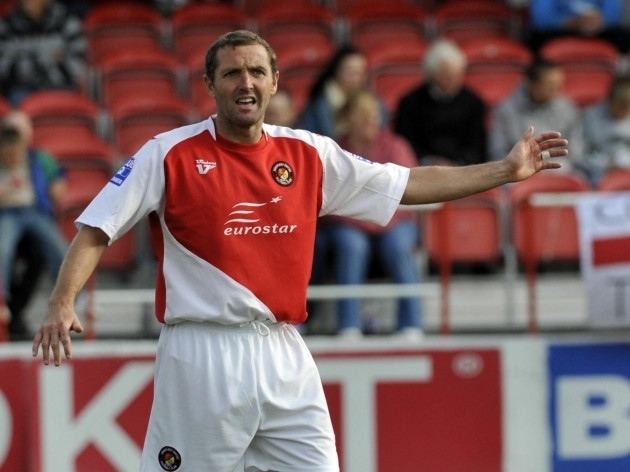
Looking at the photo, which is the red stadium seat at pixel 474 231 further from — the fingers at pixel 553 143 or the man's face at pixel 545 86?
the fingers at pixel 553 143

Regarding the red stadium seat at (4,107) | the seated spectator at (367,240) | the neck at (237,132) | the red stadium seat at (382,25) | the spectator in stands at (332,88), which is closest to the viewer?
the neck at (237,132)

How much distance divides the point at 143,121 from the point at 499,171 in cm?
598

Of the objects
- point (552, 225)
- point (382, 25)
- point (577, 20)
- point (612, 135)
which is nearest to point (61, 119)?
point (382, 25)

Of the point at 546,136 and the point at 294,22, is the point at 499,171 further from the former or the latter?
the point at 294,22

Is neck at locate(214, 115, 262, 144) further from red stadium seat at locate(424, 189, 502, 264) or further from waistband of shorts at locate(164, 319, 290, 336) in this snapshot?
red stadium seat at locate(424, 189, 502, 264)

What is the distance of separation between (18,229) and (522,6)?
5.41 metres

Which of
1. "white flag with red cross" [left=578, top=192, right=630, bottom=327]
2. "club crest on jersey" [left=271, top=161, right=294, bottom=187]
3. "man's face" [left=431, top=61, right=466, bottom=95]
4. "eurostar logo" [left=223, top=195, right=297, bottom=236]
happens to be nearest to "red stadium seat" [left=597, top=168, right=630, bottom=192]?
"man's face" [left=431, top=61, right=466, bottom=95]

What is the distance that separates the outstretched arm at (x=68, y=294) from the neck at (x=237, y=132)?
1.71 feet

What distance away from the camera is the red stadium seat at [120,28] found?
12.5 metres

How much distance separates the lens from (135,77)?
12023 mm

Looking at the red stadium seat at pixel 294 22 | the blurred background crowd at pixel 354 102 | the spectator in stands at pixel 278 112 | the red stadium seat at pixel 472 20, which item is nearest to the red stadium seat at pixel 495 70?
the blurred background crowd at pixel 354 102

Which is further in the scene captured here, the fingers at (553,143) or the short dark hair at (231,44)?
the fingers at (553,143)

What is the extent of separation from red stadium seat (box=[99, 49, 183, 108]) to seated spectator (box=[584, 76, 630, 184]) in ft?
10.8

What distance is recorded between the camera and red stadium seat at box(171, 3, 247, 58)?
12.7 meters
